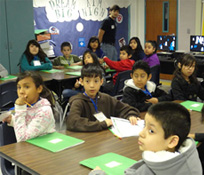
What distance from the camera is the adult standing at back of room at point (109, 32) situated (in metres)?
6.48

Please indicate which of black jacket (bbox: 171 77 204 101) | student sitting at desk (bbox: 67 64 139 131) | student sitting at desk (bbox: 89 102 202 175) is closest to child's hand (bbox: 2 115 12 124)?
student sitting at desk (bbox: 67 64 139 131)

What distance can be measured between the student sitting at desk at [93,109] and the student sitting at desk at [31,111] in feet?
0.59

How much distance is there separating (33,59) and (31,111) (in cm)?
308

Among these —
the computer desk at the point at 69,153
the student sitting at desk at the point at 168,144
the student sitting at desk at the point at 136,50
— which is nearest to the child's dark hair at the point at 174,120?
the student sitting at desk at the point at 168,144

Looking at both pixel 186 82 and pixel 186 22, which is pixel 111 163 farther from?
pixel 186 22

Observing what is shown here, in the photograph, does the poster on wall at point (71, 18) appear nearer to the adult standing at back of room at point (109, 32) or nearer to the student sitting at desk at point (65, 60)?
the adult standing at back of room at point (109, 32)

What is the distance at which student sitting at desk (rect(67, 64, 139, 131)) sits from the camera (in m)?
2.36

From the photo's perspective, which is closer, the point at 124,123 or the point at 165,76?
the point at 124,123

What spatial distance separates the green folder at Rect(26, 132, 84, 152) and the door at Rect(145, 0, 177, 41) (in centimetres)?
709

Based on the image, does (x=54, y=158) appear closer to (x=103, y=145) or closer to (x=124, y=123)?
(x=103, y=145)

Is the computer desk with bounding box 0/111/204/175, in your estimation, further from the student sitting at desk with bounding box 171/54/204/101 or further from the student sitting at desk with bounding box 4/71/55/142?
the student sitting at desk with bounding box 171/54/204/101

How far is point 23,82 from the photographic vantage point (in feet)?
7.88

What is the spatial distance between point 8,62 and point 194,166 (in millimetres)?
5482

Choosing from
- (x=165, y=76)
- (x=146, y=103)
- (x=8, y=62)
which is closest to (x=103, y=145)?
(x=146, y=103)
